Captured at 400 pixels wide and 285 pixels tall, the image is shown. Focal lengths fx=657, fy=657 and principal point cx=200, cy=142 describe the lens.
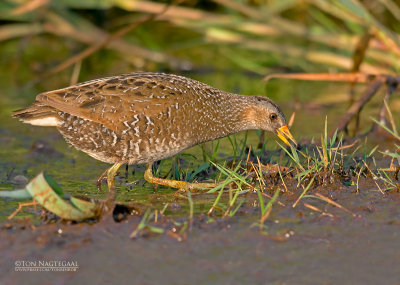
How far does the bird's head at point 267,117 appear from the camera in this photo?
5.75 metres

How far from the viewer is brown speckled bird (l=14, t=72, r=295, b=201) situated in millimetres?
5289

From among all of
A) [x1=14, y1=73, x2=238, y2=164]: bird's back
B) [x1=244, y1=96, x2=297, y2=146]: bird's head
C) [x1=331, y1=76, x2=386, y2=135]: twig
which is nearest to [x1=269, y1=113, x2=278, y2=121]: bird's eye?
[x1=244, y1=96, x2=297, y2=146]: bird's head

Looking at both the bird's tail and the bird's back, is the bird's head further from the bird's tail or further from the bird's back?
the bird's tail

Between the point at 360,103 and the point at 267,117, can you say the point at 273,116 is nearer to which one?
the point at 267,117

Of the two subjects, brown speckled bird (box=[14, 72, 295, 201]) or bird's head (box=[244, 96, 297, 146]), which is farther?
bird's head (box=[244, 96, 297, 146])

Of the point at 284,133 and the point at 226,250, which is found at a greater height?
the point at 284,133

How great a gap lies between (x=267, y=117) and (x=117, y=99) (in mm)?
1346

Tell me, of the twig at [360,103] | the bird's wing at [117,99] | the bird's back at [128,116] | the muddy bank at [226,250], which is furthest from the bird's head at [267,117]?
the muddy bank at [226,250]

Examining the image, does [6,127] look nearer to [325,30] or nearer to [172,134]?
[172,134]

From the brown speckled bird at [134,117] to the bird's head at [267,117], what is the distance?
1 cm

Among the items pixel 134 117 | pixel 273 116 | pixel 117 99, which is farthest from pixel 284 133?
pixel 117 99

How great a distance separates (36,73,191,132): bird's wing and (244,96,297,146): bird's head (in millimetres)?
666

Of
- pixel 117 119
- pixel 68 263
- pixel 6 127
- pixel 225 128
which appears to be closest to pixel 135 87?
pixel 117 119

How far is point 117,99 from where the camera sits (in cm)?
536
